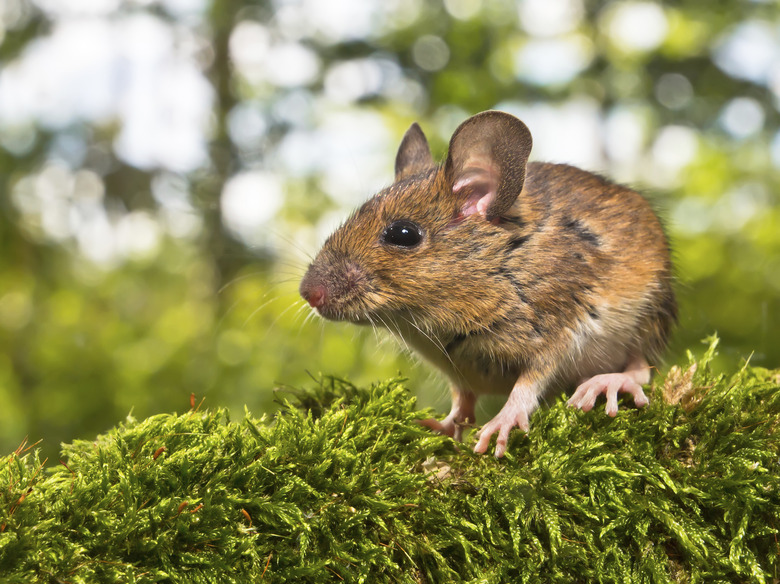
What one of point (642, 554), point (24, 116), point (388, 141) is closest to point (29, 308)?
point (24, 116)

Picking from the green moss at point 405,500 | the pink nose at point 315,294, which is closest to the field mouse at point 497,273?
the pink nose at point 315,294

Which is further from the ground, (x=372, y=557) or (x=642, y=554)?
(x=372, y=557)

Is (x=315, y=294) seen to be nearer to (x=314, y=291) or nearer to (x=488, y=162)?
(x=314, y=291)

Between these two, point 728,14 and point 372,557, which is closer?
point 372,557

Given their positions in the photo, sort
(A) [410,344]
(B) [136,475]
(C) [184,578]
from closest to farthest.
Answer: (C) [184,578]
(B) [136,475]
(A) [410,344]

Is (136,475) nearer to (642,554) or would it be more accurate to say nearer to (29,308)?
(642,554)

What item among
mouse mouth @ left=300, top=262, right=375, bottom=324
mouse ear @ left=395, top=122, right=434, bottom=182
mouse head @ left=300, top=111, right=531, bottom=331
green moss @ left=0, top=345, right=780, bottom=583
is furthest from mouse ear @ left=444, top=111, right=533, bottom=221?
green moss @ left=0, top=345, right=780, bottom=583

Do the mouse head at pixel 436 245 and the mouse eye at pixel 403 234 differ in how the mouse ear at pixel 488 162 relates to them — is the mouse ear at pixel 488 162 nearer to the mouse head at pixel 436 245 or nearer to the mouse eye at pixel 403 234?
the mouse head at pixel 436 245

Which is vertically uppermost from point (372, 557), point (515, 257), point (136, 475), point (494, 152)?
point (494, 152)

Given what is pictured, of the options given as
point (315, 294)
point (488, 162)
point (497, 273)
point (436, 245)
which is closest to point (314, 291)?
point (315, 294)
